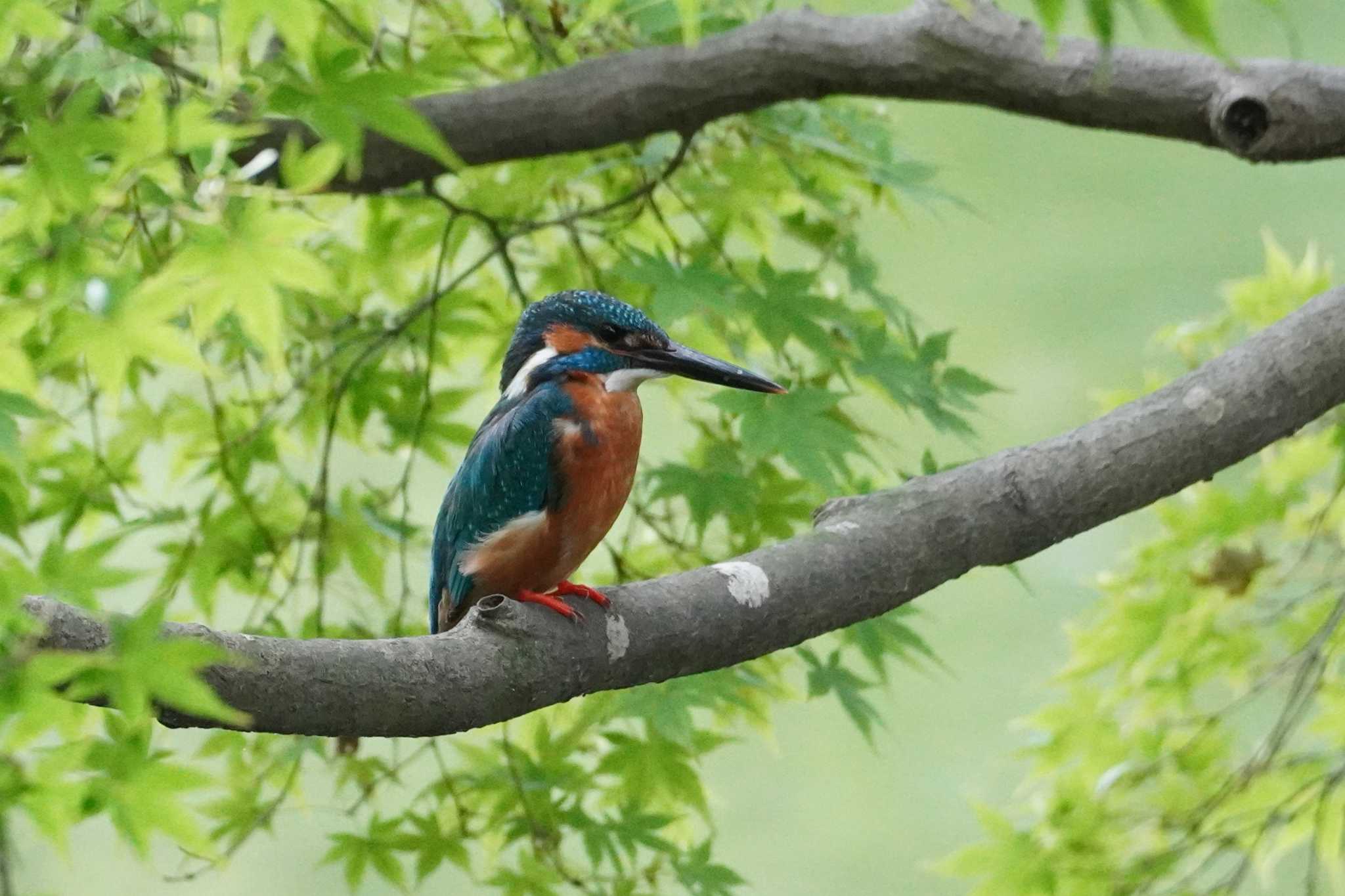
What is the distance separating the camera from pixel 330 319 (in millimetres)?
2326

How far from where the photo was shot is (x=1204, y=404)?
1727 mm

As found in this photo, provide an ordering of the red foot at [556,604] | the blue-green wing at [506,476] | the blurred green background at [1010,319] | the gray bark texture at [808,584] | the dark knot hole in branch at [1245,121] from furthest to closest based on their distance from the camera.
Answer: the blurred green background at [1010,319], the dark knot hole in branch at [1245,121], the blue-green wing at [506,476], the red foot at [556,604], the gray bark texture at [808,584]

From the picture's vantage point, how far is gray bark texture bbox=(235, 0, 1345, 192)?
205cm

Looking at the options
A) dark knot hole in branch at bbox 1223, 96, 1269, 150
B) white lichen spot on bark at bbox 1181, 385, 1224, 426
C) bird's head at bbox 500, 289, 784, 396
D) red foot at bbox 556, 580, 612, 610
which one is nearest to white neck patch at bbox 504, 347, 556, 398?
bird's head at bbox 500, 289, 784, 396

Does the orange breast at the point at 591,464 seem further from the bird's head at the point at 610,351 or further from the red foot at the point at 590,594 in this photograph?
the red foot at the point at 590,594

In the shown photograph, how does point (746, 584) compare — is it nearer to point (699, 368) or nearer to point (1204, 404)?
point (699, 368)

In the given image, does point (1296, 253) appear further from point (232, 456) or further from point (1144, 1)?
point (1144, 1)

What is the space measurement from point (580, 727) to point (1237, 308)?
1.31 m

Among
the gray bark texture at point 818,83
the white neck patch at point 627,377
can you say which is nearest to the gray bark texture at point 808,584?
the white neck patch at point 627,377

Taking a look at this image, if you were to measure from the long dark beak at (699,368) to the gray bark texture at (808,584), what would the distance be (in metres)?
0.18

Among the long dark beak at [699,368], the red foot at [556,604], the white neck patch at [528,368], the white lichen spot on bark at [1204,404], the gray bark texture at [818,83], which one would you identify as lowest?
the red foot at [556,604]

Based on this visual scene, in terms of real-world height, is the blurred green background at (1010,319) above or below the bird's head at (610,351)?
above

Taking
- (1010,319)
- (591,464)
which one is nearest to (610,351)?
(591,464)

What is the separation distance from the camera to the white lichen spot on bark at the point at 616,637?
57.5 inches
